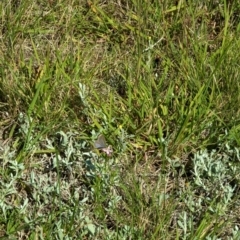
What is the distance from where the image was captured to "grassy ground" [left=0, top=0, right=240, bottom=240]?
2746 mm

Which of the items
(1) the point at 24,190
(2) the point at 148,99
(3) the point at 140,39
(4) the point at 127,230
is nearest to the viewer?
(4) the point at 127,230

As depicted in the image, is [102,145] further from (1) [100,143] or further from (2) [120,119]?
(2) [120,119]

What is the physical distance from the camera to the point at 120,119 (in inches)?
119

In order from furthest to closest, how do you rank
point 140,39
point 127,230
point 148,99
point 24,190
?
point 140,39 < point 148,99 < point 24,190 < point 127,230

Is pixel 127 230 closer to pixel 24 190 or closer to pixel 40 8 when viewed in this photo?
pixel 24 190

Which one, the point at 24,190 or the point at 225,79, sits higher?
the point at 225,79

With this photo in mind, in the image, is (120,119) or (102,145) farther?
(120,119)

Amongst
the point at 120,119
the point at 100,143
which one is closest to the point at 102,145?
the point at 100,143

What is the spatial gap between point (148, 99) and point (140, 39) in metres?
0.37

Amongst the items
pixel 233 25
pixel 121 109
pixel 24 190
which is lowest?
pixel 24 190

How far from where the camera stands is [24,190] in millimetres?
2861

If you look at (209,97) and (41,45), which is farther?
(41,45)

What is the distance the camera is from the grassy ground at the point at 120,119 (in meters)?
2.75

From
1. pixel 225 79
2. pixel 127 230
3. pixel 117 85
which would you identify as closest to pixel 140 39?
pixel 117 85
